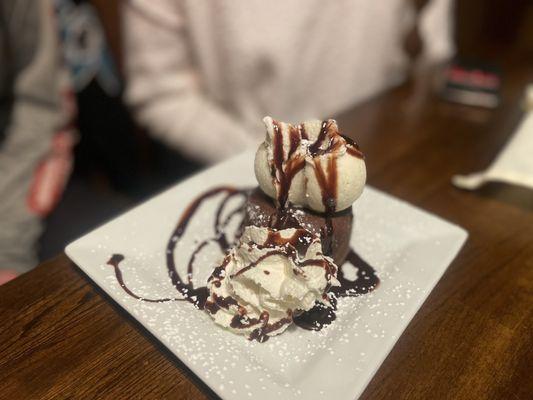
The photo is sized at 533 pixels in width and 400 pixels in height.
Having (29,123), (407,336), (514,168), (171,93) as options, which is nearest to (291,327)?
(407,336)

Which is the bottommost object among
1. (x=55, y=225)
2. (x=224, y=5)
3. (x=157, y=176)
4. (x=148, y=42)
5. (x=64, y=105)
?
(x=157, y=176)

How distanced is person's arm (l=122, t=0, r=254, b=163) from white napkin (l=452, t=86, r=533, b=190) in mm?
837

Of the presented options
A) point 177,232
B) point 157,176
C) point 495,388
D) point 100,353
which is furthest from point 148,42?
point 495,388

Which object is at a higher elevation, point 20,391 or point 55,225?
point 20,391

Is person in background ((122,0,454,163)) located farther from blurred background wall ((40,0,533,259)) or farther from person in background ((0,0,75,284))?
person in background ((0,0,75,284))

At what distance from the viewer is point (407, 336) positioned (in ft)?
3.00

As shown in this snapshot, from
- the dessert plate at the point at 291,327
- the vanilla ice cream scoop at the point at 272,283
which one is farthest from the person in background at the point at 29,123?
the vanilla ice cream scoop at the point at 272,283

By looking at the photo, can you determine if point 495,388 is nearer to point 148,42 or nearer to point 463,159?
point 463,159

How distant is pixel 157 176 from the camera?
2277mm

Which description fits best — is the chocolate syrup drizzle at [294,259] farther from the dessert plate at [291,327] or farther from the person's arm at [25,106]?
the person's arm at [25,106]

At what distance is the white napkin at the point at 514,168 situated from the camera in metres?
1.31

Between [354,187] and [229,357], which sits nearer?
[229,357]

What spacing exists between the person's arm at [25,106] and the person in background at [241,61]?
1.15 feet

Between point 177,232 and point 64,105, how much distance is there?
2.79ft
